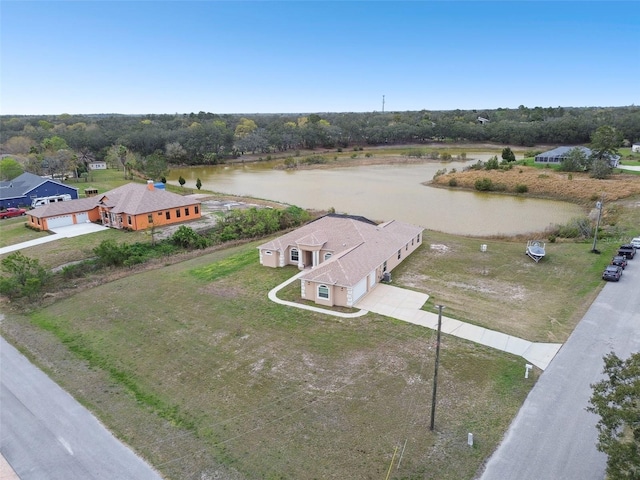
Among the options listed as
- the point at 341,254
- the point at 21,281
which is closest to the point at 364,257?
the point at 341,254

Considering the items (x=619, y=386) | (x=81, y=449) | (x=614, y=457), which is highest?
(x=619, y=386)

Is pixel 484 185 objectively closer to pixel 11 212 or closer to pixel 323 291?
pixel 323 291

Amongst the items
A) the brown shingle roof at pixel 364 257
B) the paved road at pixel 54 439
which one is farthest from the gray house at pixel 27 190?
the brown shingle roof at pixel 364 257

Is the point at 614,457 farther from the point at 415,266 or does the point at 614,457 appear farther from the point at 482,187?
the point at 482,187

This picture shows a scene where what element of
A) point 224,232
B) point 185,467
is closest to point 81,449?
point 185,467

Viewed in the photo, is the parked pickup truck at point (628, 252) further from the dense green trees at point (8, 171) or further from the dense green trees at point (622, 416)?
the dense green trees at point (8, 171)

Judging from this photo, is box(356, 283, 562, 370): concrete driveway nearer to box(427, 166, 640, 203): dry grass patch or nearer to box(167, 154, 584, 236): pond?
box(167, 154, 584, 236): pond
